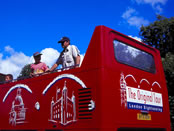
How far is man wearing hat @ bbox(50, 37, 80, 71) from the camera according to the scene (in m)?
5.16

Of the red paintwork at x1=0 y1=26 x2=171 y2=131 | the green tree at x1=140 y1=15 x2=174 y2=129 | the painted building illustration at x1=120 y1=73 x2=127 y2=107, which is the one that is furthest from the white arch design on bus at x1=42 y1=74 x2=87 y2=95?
the green tree at x1=140 y1=15 x2=174 y2=129

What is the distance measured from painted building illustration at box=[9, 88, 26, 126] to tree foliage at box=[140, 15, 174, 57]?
74.2 feet

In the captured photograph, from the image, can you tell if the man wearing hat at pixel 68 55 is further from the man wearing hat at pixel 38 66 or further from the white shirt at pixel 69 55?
the man wearing hat at pixel 38 66

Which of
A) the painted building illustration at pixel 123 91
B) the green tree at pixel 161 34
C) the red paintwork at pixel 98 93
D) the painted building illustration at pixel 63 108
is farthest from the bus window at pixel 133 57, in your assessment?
the green tree at pixel 161 34

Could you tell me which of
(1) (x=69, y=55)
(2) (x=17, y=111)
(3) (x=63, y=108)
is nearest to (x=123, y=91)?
(3) (x=63, y=108)

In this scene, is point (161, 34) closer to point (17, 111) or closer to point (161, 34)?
point (161, 34)

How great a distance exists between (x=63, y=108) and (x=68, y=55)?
1.50 metres

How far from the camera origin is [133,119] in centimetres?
400

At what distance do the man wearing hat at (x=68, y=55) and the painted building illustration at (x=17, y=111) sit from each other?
127 cm

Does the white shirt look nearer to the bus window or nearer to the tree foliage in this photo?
the bus window

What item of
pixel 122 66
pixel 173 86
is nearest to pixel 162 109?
pixel 122 66

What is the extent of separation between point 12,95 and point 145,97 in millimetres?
3209

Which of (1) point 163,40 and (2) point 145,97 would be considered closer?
(2) point 145,97

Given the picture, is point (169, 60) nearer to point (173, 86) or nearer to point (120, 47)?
point (173, 86)
